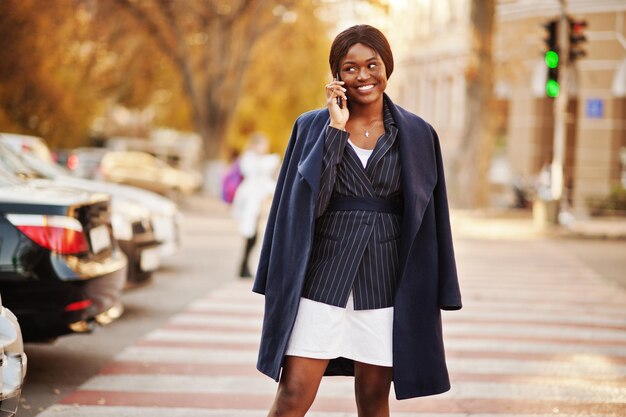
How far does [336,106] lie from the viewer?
3.95 meters

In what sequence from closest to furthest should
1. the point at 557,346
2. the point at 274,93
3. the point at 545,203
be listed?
the point at 557,346, the point at 545,203, the point at 274,93

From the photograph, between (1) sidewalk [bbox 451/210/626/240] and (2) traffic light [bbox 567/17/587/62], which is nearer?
(2) traffic light [bbox 567/17/587/62]

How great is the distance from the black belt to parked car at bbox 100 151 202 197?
22.0m

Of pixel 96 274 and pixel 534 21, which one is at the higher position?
pixel 534 21

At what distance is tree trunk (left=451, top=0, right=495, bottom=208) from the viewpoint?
2384cm

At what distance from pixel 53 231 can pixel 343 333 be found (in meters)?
2.79

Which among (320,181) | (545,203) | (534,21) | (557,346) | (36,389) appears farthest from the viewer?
(534,21)

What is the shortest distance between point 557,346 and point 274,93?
3368 cm

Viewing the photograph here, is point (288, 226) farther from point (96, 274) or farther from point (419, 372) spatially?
point (96, 274)

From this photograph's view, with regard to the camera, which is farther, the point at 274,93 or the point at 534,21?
the point at 274,93

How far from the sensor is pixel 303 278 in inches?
154

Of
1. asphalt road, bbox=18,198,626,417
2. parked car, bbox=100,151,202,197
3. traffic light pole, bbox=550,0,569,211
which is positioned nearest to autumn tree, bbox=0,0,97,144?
parked car, bbox=100,151,202,197

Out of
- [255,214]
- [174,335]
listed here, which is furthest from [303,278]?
[255,214]

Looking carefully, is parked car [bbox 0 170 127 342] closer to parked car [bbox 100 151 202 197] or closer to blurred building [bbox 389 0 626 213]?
blurred building [bbox 389 0 626 213]
